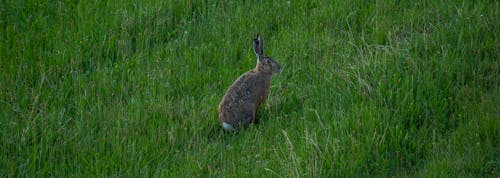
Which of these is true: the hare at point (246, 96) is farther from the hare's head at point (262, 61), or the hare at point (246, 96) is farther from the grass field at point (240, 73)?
the grass field at point (240, 73)

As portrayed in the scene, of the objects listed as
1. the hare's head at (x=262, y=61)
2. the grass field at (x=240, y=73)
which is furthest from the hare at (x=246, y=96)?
the grass field at (x=240, y=73)

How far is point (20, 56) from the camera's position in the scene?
10.1 meters

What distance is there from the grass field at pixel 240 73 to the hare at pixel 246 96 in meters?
0.16

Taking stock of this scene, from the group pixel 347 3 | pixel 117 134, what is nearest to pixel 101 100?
pixel 117 134

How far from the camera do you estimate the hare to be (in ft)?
28.8

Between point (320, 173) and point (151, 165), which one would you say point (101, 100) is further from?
point (320, 173)

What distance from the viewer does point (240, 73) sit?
10062 mm

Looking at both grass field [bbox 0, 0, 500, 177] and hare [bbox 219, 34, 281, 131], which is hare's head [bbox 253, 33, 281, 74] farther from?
grass field [bbox 0, 0, 500, 177]

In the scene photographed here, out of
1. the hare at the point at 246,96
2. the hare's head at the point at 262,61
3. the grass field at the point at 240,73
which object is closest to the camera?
the grass field at the point at 240,73

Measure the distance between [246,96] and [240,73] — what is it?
3.69ft

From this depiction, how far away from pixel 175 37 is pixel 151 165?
10.9 ft

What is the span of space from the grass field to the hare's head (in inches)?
12.2

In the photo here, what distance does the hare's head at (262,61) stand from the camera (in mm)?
9516

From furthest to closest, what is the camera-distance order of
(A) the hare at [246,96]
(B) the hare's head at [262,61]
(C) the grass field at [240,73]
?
(B) the hare's head at [262,61] → (A) the hare at [246,96] → (C) the grass field at [240,73]
